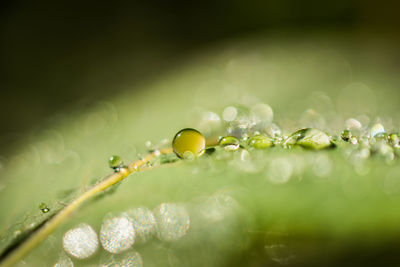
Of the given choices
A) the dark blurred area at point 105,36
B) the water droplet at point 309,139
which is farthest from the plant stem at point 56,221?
the dark blurred area at point 105,36

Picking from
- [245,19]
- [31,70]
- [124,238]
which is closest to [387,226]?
[124,238]

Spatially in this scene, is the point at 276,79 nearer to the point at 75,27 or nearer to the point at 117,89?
the point at 117,89

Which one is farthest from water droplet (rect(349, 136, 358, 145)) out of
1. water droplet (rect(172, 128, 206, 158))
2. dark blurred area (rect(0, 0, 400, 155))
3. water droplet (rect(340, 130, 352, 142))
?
dark blurred area (rect(0, 0, 400, 155))

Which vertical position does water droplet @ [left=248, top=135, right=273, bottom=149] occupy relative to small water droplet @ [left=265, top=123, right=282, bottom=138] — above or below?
below

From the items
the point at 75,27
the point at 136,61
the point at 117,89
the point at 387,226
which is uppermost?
the point at 75,27

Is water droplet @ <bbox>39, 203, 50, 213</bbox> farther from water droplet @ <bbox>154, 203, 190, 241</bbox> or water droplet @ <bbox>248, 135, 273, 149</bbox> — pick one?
water droplet @ <bbox>248, 135, 273, 149</bbox>

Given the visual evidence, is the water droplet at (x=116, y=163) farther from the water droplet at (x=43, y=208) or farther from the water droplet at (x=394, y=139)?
the water droplet at (x=394, y=139)

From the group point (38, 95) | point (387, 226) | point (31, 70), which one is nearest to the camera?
point (387, 226)
